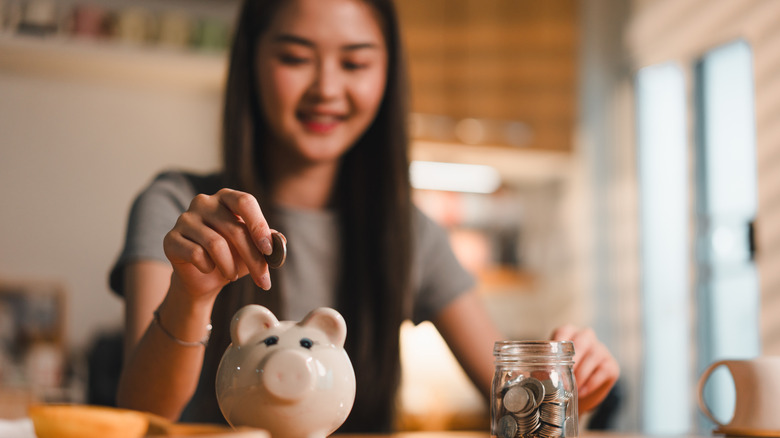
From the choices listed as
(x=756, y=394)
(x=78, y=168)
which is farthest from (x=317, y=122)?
(x=78, y=168)

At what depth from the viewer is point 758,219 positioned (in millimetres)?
2537

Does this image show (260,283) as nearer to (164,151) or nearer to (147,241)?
(147,241)

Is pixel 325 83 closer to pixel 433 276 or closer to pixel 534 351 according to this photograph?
pixel 433 276

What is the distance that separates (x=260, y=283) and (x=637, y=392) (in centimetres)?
285

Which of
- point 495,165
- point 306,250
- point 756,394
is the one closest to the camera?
point 756,394

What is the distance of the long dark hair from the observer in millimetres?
1199

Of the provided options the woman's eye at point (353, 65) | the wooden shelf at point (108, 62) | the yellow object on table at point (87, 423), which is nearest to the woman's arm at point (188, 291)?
the yellow object on table at point (87, 423)

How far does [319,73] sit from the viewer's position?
116 cm

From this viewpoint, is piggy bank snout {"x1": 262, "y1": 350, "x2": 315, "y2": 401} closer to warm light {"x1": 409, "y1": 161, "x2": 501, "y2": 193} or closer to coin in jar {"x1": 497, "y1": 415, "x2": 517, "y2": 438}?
coin in jar {"x1": 497, "y1": 415, "x2": 517, "y2": 438}

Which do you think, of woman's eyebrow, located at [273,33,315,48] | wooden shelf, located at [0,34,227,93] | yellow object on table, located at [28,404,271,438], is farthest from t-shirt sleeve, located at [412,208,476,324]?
wooden shelf, located at [0,34,227,93]

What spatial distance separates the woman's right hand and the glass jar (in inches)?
9.0

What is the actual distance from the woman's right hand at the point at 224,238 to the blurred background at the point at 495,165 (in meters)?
2.28

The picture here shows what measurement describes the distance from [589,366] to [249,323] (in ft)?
1.42

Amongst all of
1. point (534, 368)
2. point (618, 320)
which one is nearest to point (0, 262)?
point (618, 320)
